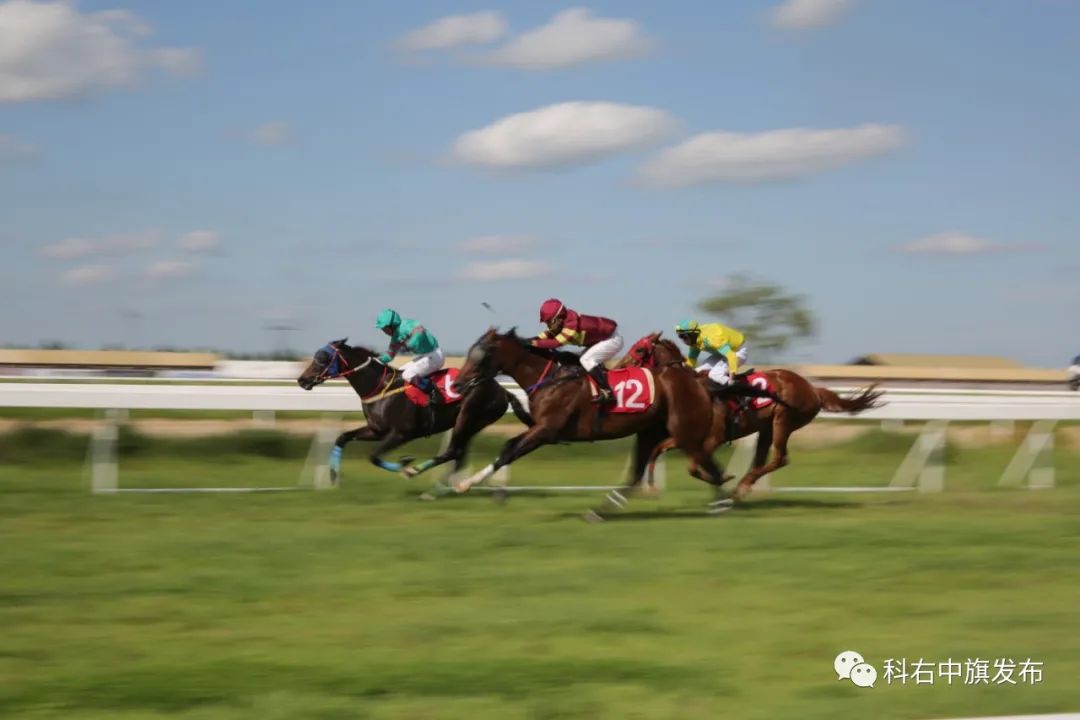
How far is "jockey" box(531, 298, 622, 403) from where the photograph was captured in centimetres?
981

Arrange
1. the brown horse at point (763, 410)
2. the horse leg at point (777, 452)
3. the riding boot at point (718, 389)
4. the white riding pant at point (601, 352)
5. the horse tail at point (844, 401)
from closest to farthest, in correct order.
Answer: the white riding pant at point (601, 352), the riding boot at point (718, 389), the brown horse at point (763, 410), the horse leg at point (777, 452), the horse tail at point (844, 401)

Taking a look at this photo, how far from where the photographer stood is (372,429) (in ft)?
37.4

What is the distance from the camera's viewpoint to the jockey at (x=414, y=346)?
37.2ft

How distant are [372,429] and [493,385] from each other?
1102 millimetres

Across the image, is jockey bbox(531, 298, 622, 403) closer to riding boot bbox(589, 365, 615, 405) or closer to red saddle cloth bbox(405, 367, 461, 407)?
riding boot bbox(589, 365, 615, 405)

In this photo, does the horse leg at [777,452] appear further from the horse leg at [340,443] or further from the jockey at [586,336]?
the horse leg at [340,443]

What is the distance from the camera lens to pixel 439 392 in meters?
11.4

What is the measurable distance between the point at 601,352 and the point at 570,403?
0.70m

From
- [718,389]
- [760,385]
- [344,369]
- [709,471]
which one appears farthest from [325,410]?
[760,385]

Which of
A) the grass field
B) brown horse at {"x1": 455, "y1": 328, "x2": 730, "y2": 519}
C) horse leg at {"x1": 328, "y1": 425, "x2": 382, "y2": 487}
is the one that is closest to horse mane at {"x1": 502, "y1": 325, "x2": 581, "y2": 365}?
brown horse at {"x1": 455, "y1": 328, "x2": 730, "y2": 519}

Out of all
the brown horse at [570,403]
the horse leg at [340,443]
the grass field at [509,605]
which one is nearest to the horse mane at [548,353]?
the brown horse at [570,403]

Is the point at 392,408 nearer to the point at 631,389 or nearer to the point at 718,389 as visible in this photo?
the point at 631,389

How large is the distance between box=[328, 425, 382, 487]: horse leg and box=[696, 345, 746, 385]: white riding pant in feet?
9.01

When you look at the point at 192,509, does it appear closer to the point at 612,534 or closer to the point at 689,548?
the point at 612,534
